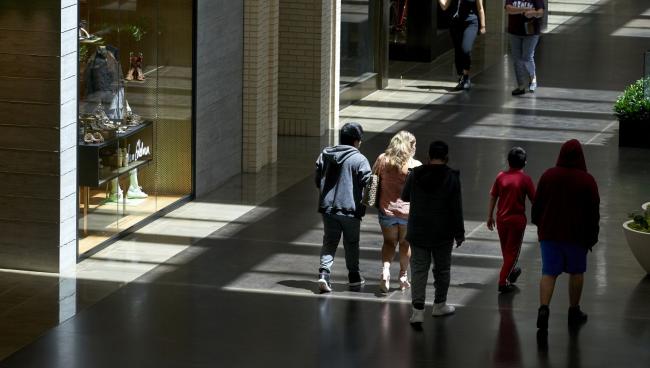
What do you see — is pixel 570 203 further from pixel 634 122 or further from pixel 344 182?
pixel 634 122

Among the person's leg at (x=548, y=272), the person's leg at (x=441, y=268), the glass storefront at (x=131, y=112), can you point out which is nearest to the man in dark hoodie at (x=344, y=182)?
the person's leg at (x=441, y=268)

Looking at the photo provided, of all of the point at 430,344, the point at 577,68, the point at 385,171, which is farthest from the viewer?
the point at 577,68

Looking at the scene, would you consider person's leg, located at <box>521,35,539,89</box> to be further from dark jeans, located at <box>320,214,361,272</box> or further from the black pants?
dark jeans, located at <box>320,214,361,272</box>

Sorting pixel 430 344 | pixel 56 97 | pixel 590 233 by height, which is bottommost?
pixel 430 344

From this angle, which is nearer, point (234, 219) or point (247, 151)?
point (234, 219)

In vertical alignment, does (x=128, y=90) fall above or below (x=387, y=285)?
above

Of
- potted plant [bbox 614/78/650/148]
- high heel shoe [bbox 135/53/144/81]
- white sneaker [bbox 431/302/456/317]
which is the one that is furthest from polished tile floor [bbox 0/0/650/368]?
high heel shoe [bbox 135/53/144/81]

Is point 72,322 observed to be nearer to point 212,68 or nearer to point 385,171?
point 385,171

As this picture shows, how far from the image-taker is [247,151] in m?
18.0

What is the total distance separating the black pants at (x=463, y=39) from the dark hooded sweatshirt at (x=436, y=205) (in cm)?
1272

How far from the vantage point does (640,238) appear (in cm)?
1330

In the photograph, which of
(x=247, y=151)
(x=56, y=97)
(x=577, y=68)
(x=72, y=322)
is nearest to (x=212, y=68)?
(x=247, y=151)

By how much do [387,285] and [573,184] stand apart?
2062mm

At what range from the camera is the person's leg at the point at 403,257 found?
12.8 metres
